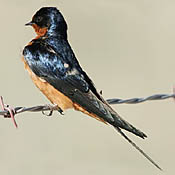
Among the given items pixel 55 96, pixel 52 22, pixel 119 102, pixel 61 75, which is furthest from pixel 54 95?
pixel 119 102

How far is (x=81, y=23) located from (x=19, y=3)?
722 millimetres

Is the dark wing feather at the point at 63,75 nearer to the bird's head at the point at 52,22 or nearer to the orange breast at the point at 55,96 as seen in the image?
the orange breast at the point at 55,96

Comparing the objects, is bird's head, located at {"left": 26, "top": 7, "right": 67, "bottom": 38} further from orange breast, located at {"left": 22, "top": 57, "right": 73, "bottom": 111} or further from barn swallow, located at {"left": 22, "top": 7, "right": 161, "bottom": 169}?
orange breast, located at {"left": 22, "top": 57, "right": 73, "bottom": 111}

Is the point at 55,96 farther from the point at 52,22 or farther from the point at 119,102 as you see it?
the point at 119,102

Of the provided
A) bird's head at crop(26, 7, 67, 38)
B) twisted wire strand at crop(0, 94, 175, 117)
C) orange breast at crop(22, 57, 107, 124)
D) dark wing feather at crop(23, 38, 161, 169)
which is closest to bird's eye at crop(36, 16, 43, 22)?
bird's head at crop(26, 7, 67, 38)

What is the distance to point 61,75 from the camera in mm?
4969

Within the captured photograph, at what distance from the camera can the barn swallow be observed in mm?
4770

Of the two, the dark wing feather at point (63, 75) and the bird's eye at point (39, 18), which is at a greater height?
the bird's eye at point (39, 18)

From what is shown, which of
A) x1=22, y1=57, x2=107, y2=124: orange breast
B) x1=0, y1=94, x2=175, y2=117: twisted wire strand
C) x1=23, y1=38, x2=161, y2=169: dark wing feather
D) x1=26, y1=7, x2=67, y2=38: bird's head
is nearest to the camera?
x1=0, y1=94, x2=175, y2=117: twisted wire strand

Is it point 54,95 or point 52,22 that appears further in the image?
point 52,22

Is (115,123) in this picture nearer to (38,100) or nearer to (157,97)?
(157,97)

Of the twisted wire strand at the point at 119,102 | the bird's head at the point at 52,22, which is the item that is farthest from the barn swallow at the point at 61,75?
the twisted wire strand at the point at 119,102

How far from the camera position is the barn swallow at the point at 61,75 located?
4770 millimetres

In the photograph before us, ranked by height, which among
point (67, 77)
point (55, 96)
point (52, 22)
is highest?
point (52, 22)
